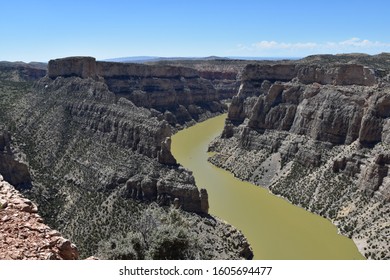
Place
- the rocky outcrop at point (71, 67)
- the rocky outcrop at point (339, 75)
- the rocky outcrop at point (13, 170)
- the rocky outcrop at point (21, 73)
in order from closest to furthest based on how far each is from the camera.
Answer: the rocky outcrop at point (13, 170) → the rocky outcrop at point (339, 75) → the rocky outcrop at point (71, 67) → the rocky outcrop at point (21, 73)

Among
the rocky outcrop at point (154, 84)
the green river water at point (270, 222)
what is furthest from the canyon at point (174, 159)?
the green river water at point (270, 222)

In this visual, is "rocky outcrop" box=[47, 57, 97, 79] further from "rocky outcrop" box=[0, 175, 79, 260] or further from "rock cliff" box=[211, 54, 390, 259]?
"rocky outcrop" box=[0, 175, 79, 260]

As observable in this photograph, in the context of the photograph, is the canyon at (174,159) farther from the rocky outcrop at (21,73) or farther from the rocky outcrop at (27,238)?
the rocky outcrop at (21,73)

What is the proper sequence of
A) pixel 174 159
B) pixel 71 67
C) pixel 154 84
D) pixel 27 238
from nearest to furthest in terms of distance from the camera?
pixel 27 238 → pixel 174 159 → pixel 71 67 → pixel 154 84

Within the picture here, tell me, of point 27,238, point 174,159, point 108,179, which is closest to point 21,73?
point 108,179

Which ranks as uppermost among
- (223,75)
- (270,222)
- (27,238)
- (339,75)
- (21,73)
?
(339,75)

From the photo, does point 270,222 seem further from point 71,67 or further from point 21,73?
point 21,73

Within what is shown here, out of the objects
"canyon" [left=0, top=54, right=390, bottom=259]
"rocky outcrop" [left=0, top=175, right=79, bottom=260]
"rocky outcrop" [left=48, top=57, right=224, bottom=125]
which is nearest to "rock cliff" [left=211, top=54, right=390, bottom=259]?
"canyon" [left=0, top=54, right=390, bottom=259]

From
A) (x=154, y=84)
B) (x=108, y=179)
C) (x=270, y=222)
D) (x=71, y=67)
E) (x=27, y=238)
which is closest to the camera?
(x=27, y=238)
